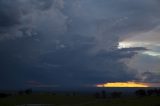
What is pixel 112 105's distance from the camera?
206ft

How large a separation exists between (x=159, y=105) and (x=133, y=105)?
4.82m

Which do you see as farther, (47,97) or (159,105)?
(47,97)

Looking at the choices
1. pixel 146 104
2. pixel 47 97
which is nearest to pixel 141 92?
pixel 47 97

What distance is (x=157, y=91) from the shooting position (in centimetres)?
11556

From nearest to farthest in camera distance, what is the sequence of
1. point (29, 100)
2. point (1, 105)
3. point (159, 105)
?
1. point (159, 105)
2. point (1, 105)
3. point (29, 100)

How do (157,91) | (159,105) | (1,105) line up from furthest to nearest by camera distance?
(157,91), (1,105), (159,105)

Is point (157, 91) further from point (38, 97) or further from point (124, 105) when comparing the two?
point (124, 105)

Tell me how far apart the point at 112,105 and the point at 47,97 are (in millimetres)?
41223

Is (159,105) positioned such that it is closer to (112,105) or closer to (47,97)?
(112,105)

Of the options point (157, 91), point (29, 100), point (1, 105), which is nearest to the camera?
point (1, 105)

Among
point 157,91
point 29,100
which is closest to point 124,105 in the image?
point 29,100

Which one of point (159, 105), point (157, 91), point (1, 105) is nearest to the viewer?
point (159, 105)

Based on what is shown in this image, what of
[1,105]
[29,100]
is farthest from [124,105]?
[29,100]

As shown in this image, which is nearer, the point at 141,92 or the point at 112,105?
the point at 112,105
